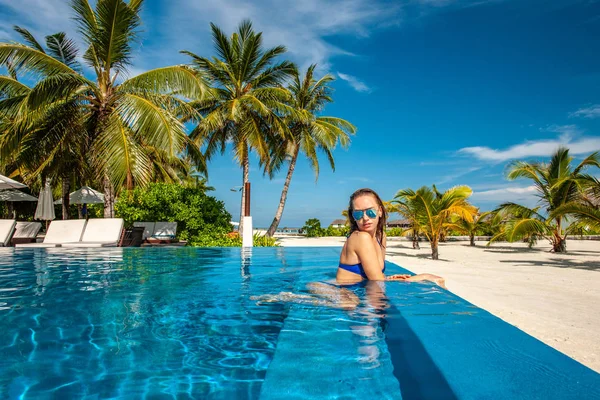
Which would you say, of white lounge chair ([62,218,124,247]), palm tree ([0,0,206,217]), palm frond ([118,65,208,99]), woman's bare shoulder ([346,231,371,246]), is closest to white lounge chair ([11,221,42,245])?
white lounge chair ([62,218,124,247])

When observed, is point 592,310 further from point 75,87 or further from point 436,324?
point 75,87

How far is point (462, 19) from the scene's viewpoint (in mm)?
16797

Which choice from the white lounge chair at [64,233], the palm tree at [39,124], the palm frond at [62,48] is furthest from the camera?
the palm frond at [62,48]

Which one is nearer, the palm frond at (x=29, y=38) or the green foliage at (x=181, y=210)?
the palm frond at (x=29, y=38)

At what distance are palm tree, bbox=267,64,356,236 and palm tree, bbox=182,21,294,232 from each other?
2.02 metres

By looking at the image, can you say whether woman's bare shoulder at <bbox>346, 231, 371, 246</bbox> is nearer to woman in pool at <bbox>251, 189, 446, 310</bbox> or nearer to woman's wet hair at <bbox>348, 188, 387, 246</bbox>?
woman in pool at <bbox>251, 189, 446, 310</bbox>

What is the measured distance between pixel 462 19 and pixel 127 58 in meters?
15.2

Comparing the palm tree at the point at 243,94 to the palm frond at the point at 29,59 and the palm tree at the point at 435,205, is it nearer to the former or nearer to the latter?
the palm frond at the point at 29,59

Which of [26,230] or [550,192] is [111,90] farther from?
[550,192]

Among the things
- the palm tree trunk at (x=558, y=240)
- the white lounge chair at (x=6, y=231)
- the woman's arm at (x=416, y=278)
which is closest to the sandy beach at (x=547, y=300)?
the woman's arm at (x=416, y=278)

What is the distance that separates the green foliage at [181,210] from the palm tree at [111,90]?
117 inches

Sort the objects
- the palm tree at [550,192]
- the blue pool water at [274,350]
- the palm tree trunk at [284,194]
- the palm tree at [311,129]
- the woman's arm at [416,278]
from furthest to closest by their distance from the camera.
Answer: the palm tree trunk at [284,194] → the palm tree at [311,129] → the palm tree at [550,192] → the woman's arm at [416,278] → the blue pool water at [274,350]

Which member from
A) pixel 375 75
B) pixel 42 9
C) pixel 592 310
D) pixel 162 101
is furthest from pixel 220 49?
pixel 592 310

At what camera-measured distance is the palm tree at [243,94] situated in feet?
51.7
